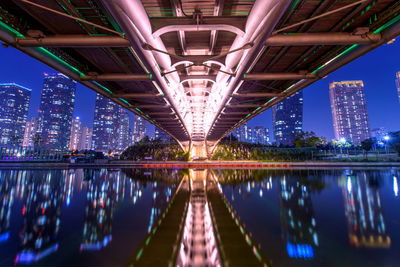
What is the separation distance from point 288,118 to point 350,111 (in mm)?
53043

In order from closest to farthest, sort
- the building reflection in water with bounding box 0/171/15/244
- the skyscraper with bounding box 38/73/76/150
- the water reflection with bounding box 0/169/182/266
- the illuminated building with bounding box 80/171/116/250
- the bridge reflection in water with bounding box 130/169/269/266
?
the bridge reflection in water with bounding box 130/169/269/266, the water reflection with bounding box 0/169/182/266, the illuminated building with bounding box 80/171/116/250, the building reflection in water with bounding box 0/171/15/244, the skyscraper with bounding box 38/73/76/150

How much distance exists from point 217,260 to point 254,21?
21.9 feet

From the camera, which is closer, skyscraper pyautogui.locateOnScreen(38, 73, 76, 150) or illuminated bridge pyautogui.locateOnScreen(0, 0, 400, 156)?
illuminated bridge pyautogui.locateOnScreen(0, 0, 400, 156)

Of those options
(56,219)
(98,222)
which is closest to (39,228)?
(56,219)

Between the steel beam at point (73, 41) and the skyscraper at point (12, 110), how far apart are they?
208172 millimetres

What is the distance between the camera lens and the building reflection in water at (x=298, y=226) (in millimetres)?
3346

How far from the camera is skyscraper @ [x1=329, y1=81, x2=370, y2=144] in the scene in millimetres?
163500

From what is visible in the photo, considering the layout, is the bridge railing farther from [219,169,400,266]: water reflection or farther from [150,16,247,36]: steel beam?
Result: [219,169,400,266]: water reflection

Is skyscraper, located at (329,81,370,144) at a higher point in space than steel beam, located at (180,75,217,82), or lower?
higher

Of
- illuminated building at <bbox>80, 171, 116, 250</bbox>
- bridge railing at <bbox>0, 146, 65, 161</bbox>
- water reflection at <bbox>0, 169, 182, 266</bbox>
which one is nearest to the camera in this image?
water reflection at <bbox>0, 169, 182, 266</bbox>

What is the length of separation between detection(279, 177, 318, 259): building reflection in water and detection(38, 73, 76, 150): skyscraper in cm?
19359

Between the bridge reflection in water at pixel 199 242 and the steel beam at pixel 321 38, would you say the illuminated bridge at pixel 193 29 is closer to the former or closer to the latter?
the steel beam at pixel 321 38

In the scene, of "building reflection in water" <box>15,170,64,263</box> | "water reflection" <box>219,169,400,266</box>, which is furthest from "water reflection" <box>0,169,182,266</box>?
"water reflection" <box>219,169,400,266</box>

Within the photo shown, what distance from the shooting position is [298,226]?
14.6 feet
